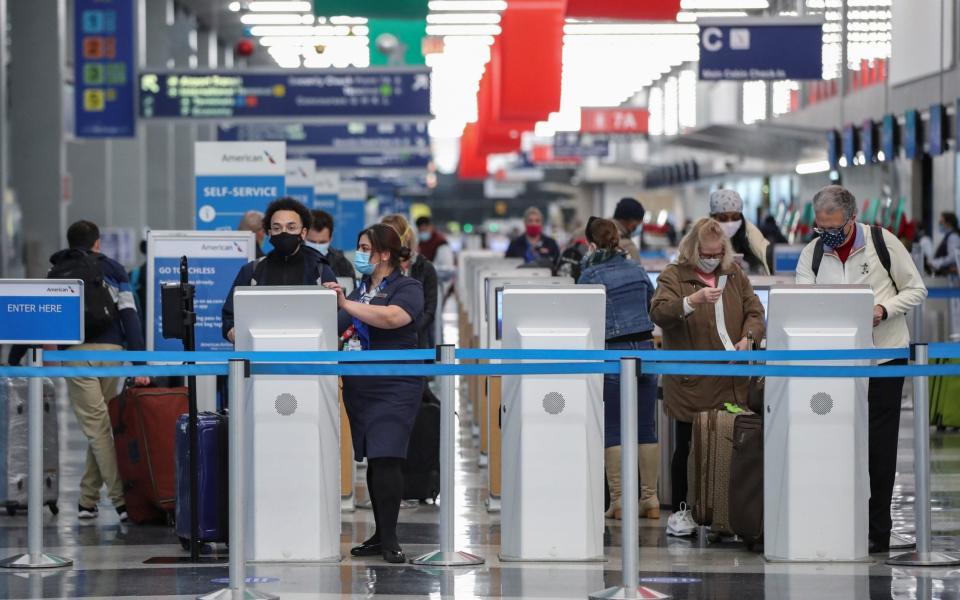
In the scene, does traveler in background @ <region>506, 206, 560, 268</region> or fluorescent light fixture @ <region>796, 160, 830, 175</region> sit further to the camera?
fluorescent light fixture @ <region>796, 160, 830, 175</region>

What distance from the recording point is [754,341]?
8.31 metres

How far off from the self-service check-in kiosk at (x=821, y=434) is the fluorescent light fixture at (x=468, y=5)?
17.5m

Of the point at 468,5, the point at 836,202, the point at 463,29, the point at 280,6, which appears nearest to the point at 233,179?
the point at 836,202

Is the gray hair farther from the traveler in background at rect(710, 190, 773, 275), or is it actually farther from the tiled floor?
the traveler in background at rect(710, 190, 773, 275)

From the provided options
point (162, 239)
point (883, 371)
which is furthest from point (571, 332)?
point (162, 239)

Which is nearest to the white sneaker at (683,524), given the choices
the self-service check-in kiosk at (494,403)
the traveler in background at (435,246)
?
the self-service check-in kiosk at (494,403)

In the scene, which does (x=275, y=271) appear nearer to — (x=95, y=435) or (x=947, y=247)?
(x=95, y=435)

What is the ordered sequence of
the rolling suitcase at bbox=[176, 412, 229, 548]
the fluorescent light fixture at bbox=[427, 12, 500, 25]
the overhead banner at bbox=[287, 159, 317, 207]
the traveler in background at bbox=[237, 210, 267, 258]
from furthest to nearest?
the fluorescent light fixture at bbox=[427, 12, 500, 25], the overhead banner at bbox=[287, 159, 317, 207], the traveler in background at bbox=[237, 210, 267, 258], the rolling suitcase at bbox=[176, 412, 229, 548]

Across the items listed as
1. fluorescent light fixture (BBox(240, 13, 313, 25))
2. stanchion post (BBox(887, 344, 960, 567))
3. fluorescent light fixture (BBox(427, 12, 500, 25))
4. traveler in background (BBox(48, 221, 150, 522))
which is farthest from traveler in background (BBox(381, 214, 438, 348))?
fluorescent light fixture (BBox(240, 13, 313, 25))

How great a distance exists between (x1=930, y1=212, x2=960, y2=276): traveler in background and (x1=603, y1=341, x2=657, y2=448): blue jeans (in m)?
14.2

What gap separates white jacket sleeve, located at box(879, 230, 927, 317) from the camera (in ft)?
26.0

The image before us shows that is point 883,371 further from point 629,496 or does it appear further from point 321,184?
point 321,184

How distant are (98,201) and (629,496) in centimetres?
2413

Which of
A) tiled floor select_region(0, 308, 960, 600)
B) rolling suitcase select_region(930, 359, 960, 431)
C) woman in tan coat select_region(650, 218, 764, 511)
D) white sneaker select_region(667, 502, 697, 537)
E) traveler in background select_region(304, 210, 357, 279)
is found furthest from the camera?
rolling suitcase select_region(930, 359, 960, 431)
